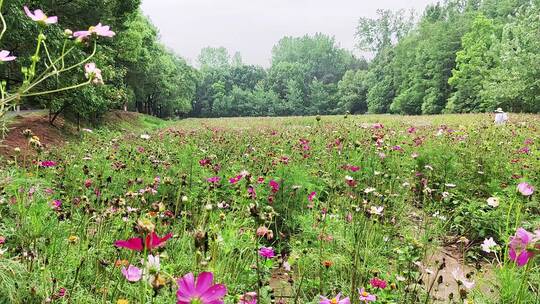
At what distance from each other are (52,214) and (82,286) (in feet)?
2.26

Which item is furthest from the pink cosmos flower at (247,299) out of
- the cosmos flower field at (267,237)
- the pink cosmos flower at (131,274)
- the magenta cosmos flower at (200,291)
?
the magenta cosmos flower at (200,291)

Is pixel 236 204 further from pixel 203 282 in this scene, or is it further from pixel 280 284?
pixel 203 282

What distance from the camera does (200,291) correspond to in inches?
24.4

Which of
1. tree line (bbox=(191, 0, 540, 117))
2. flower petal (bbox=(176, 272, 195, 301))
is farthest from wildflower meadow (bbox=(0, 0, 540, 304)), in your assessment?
tree line (bbox=(191, 0, 540, 117))

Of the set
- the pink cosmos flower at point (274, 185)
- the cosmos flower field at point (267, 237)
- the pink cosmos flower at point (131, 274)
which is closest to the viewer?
the pink cosmos flower at point (131, 274)

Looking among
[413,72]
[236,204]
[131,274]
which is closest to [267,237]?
[131,274]

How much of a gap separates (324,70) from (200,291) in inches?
2865

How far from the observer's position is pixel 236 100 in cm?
5628

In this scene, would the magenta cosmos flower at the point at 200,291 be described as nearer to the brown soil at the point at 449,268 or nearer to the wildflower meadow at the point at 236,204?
the wildflower meadow at the point at 236,204

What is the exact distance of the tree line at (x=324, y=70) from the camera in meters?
10.2

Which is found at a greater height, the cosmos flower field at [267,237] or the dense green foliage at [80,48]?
the dense green foliage at [80,48]

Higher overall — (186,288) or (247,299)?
(186,288)

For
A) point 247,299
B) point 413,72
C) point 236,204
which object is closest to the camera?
point 247,299

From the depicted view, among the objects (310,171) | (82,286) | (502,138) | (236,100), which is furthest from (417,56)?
(82,286)
